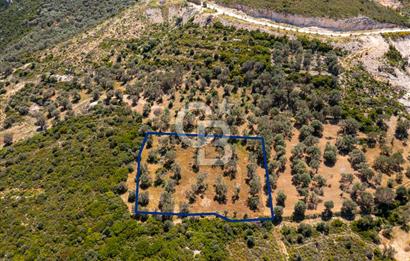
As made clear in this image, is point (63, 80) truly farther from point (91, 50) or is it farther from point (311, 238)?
point (311, 238)

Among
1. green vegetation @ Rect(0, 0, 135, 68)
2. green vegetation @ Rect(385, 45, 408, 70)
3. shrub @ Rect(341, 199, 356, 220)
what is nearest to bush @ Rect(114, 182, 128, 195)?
shrub @ Rect(341, 199, 356, 220)

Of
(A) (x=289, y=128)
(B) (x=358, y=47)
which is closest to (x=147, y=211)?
(A) (x=289, y=128)

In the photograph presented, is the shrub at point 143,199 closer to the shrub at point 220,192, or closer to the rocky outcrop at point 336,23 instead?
the shrub at point 220,192

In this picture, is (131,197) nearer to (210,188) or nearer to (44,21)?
(210,188)

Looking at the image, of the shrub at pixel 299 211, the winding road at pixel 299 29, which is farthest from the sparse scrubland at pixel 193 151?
the winding road at pixel 299 29

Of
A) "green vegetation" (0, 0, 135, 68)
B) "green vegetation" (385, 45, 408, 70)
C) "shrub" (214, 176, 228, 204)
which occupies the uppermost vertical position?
"green vegetation" (385, 45, 408, 70)

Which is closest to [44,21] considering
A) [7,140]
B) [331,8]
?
[7,140]

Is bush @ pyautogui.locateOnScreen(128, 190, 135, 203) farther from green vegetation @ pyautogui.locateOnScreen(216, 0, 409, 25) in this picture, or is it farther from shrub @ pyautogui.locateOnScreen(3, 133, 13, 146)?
green vegetation @ pyautogui.locateOnScreen(216, 0, 409, 25)
